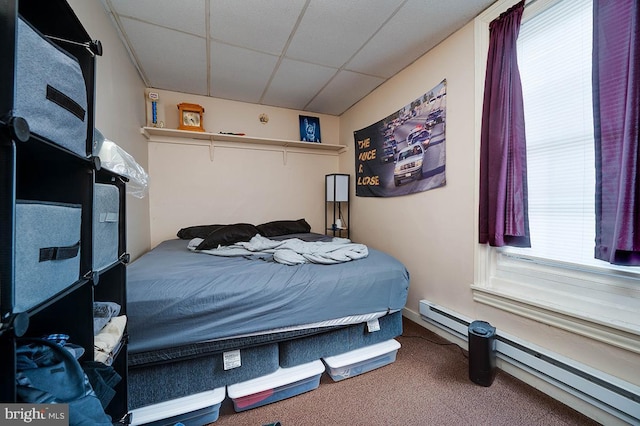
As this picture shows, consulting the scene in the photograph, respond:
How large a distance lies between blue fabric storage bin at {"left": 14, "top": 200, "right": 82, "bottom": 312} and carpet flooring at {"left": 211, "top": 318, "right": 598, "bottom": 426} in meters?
1.08

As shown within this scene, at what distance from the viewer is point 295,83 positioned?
256 centimetres

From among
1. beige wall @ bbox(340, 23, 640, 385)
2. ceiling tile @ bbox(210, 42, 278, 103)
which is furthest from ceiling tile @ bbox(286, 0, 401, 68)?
beige wall @ bbox(340, 23, 640, 385)

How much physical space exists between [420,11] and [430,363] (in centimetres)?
234

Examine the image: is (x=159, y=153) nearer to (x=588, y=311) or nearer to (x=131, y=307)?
(x=131, y=307)

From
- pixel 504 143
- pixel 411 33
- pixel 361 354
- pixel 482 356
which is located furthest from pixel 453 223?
pixel 411 33

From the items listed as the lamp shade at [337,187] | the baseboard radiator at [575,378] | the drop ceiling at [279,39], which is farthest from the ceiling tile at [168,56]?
the baseboard radiator at [575,378]

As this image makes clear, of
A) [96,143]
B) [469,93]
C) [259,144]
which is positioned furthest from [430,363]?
[259,144]

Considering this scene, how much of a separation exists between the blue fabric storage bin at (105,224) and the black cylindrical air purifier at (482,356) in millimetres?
1804

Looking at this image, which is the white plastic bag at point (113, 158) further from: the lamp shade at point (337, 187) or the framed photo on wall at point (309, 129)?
the framed photo on wall at point (309, 129)

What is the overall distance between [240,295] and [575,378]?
1.67 m

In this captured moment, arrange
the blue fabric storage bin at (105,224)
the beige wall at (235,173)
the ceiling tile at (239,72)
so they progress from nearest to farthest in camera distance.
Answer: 1. the blue fabric storage bin at (105,224)
2. the ceiling tile at (239,72)
3. the beige wall at (235,173)

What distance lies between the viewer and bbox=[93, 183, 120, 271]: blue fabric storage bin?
2.39 ft

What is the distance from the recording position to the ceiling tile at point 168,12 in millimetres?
1521

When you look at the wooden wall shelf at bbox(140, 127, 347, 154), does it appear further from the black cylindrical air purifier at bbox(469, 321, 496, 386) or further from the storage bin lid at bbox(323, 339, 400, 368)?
the black cylindrical air purifier at bbox(469, 321, 496, 386)
